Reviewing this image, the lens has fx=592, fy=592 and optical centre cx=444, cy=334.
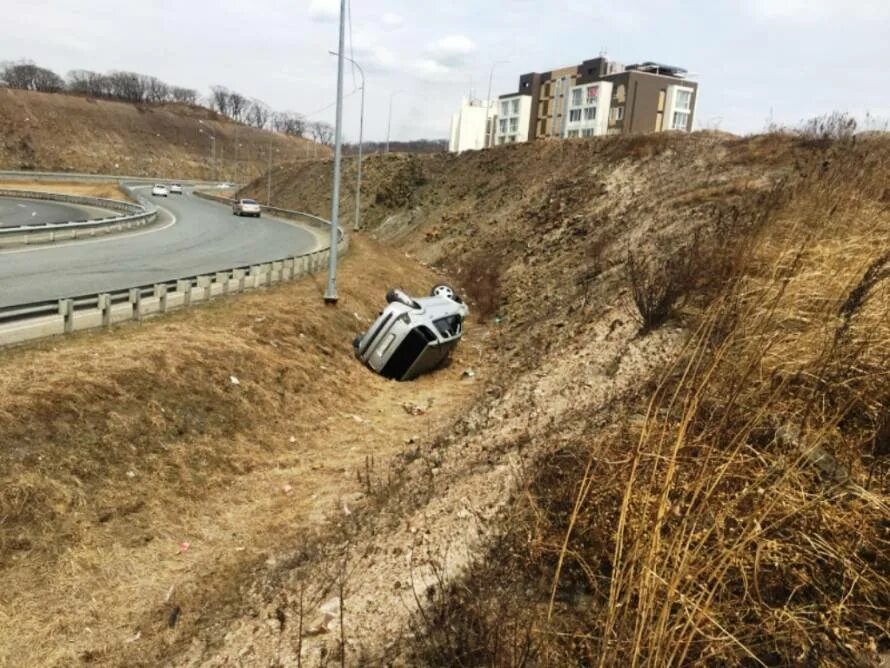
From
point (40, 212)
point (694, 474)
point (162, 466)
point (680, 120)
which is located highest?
point (680, 120)

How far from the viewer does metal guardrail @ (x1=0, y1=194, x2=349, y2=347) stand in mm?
10758

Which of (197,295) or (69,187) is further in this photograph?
(69,187)

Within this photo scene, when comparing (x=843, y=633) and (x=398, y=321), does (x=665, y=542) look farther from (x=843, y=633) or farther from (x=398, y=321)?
(x=398, y=321)

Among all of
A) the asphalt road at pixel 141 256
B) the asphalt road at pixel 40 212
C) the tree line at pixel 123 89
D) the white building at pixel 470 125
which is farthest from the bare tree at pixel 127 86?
the asphalt road at pixel 141 256

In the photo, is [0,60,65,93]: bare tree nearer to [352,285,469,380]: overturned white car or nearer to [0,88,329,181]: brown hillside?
[0,88,329,181]: brown hillside

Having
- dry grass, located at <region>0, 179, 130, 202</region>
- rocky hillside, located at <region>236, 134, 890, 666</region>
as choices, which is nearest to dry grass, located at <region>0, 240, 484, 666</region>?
rocky hillside, located at <region>236, 134, 890, 666</region>

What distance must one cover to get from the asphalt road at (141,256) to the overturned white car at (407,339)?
7415 mm

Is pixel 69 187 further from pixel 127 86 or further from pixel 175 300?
pixel 127 86

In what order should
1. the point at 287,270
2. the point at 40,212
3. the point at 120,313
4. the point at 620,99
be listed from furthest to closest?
the point at 620,99 < the point at 40,212 < the point at 287,270 < the point at 120,313

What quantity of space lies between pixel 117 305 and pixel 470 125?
90917 millimetres

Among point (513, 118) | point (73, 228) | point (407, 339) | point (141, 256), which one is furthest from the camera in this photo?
point (513, 118)

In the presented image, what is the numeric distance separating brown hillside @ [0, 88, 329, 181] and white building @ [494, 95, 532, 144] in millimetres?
59660

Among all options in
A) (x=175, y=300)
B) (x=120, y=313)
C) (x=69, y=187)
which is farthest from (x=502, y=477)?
(x=69, y=187)

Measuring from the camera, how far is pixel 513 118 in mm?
91438
